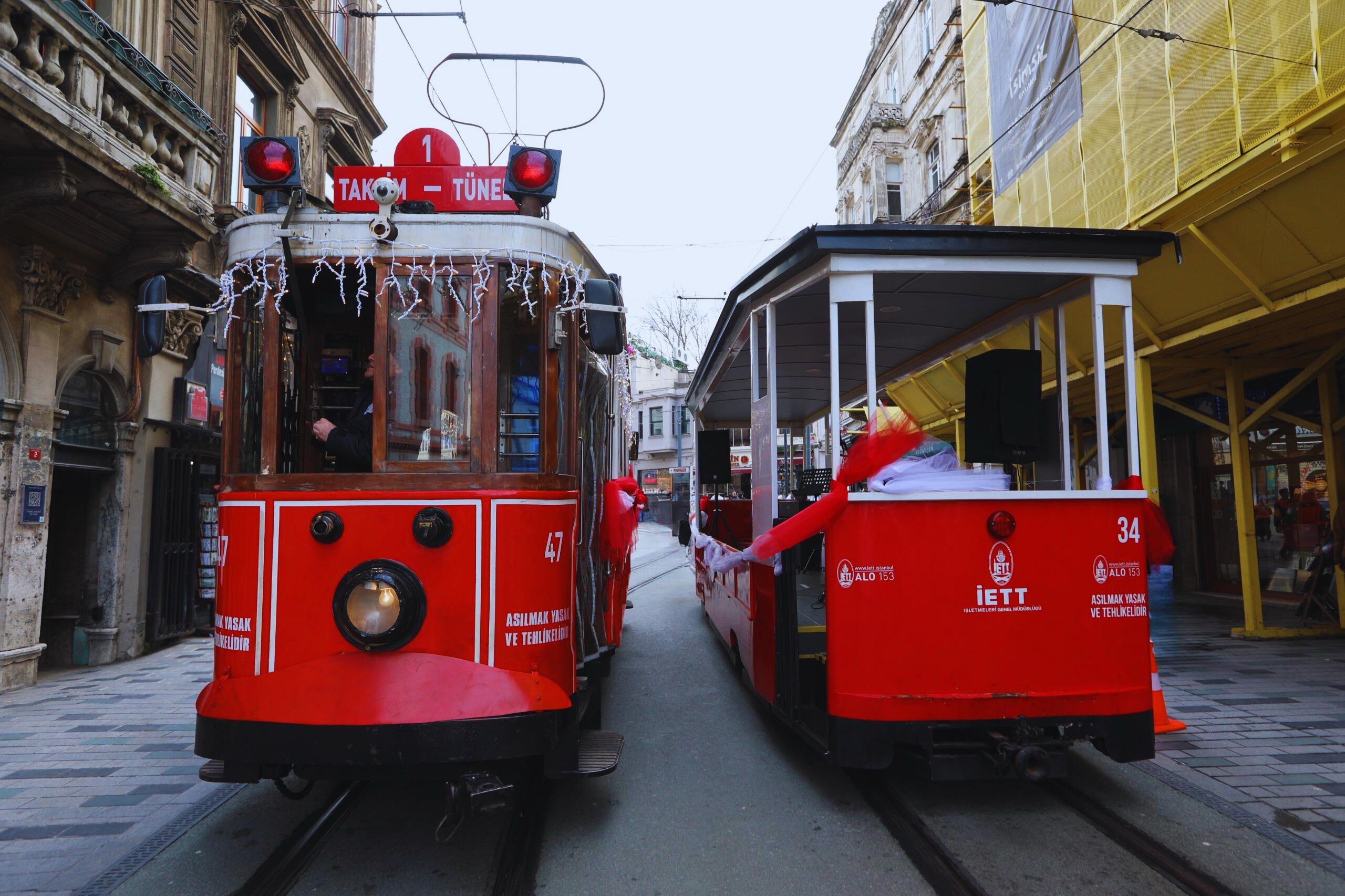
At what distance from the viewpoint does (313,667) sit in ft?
11.2

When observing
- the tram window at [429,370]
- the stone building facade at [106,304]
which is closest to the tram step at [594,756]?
the tram window at [429,370]

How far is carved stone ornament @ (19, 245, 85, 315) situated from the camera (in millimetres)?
7188

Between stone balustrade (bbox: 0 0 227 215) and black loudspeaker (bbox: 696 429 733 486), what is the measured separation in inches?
228

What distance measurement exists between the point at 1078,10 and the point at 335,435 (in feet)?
36.9

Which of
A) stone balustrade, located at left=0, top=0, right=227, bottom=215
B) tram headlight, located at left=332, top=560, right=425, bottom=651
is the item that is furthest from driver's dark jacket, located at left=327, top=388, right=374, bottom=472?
stone balustrade, located at left=0, top=0, right=227, bottom=215

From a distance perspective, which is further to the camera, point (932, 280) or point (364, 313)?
point (932, 280)

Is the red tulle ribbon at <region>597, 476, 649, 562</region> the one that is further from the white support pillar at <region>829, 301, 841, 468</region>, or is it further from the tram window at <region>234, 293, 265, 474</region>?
the tram window at <region>234, 293, 265, 474</region>

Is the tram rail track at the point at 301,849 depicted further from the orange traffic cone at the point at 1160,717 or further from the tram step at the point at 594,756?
the orange traffic cone at the point at 1160,717

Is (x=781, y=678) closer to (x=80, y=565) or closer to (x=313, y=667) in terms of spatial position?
(x=313, y=667)

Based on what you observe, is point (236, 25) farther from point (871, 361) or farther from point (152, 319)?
point (871, 361)

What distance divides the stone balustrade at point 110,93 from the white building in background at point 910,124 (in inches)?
550

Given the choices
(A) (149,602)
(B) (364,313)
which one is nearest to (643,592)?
(A) (149,602)

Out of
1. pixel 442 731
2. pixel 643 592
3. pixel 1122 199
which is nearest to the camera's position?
pixel 442 731

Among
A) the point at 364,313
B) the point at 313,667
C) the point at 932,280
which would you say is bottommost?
the point at 313,667
